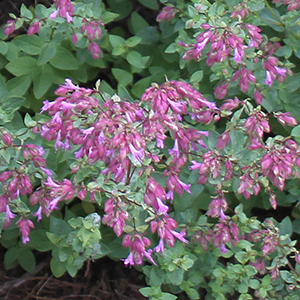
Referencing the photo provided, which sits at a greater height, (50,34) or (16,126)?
(50,34)

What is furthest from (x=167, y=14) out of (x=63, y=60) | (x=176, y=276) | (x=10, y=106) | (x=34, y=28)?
(x=176, y=276)

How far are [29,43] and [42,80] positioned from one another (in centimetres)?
22

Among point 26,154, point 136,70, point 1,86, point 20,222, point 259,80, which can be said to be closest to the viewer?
point 26,154

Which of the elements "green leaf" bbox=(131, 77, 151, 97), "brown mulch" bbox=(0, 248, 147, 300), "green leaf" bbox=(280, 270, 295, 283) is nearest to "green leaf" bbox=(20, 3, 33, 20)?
"green leaf" bbox=(131, 77, 151, 97)

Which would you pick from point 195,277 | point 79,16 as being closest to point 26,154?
point 79,16

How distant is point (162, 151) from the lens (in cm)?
265

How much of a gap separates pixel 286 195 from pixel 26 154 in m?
1.45

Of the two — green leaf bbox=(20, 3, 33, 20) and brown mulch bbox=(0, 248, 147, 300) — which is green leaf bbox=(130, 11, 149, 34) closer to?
green leaf bbox=(20, 3, 33, 20)

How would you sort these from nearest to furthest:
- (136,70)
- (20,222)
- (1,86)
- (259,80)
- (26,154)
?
(26,154), (20,222), (1,86), (259,80), (136,70)

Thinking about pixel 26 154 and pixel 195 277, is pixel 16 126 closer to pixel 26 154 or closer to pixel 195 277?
pixel 26 154

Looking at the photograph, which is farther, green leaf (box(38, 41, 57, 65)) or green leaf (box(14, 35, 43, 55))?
green leaf (box(14, 35, 43, 55))

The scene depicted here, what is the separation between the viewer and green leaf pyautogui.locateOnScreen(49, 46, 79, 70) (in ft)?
9.14

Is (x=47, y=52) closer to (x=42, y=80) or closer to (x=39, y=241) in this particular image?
(x=42, y=80)

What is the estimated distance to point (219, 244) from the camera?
7.63 feet
